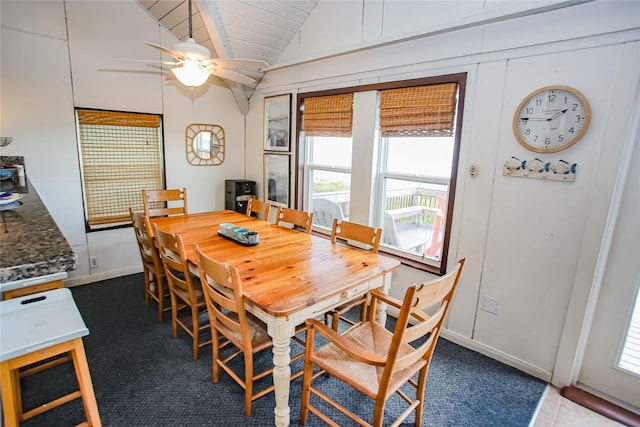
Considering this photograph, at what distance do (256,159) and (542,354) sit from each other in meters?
3.64

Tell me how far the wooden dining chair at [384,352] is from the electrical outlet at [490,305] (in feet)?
3.26

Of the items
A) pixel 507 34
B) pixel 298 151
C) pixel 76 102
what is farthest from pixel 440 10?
pixel 76 102

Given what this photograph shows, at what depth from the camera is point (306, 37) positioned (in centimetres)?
350

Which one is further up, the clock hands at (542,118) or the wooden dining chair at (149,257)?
the clock hands at (542,118)

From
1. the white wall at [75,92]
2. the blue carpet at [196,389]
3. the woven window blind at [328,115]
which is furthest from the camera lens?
the woven window blind at [328,115]

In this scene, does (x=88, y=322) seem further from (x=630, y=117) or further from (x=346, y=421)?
(x=630, y=117)

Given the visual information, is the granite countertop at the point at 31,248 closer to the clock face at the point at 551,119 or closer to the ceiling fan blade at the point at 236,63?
the ceiling fan blade at the point at 236,63

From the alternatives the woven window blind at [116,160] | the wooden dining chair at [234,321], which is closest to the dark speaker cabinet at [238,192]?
the woven window blind at [116,160]

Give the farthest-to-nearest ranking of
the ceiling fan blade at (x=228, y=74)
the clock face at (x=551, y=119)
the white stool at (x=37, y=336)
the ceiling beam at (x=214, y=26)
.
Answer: the ceiling beam at (x=214, y=26), the ceiling fan blade at (x=228, y=74), the clock face at (x=551, y=119), the white stool at (x=37, y=336)

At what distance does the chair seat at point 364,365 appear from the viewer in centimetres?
151

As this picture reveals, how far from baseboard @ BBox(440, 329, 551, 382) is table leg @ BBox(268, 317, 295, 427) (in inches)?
62.4

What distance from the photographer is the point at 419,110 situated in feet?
8.75

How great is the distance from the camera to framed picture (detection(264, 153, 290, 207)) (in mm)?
4012

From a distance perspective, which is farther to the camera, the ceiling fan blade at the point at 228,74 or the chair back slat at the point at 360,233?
the ceiling fan blade at the point at 228,74
